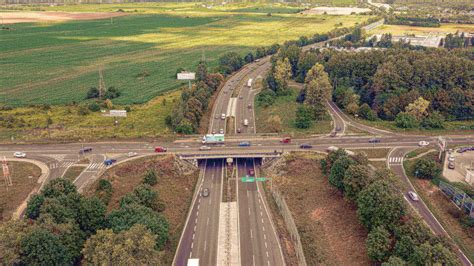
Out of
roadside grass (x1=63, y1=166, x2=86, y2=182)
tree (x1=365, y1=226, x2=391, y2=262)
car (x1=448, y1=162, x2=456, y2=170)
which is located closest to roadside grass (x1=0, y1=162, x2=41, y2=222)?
roadside grass (x1=63, y1=166, x2=86, y2=182)

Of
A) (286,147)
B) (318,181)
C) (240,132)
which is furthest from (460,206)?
(240,132)

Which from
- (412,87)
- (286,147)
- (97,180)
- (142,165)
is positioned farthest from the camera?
(412,87)

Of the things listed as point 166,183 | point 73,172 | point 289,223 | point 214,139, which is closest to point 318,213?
point 289,223

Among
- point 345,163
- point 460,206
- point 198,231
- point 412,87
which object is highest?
point 412,87

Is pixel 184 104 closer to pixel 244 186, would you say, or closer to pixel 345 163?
pixel 244 186

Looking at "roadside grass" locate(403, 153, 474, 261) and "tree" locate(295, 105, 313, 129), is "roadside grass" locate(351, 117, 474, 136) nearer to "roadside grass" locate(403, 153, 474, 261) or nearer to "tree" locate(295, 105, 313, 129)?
"tree" locate(295, 105, 313, 129)

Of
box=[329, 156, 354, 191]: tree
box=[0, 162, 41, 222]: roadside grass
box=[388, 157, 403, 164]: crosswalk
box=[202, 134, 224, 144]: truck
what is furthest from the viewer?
box=[202, 134, 224, 144]: truck

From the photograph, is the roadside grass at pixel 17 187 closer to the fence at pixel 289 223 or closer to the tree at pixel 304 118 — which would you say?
the fence at pixel 289 223
